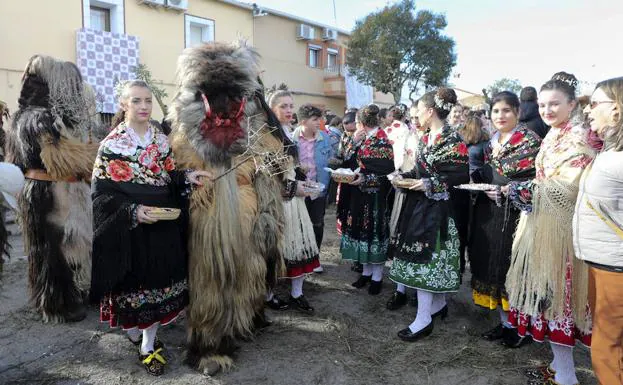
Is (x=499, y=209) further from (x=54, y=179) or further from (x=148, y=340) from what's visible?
(x=54, y=179)

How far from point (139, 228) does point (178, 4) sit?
40.1 feet

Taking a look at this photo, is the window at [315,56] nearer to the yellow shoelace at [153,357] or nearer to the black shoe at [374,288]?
the black shoe at [374,288]

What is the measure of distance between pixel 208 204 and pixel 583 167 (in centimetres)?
225

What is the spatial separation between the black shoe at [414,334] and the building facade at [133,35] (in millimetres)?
5464

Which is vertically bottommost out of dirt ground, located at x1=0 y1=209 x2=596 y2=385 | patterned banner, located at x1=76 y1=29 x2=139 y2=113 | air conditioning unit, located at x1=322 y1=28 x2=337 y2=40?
dirt ground, located at x1=0 y1=209 x2=596 y2=385

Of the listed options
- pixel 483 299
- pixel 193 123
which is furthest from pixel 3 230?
pixel 483 299

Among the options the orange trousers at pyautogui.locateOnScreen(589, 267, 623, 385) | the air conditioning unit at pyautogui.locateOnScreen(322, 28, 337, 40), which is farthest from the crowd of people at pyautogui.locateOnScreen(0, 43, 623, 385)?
the air conditioning unit at pyautogui.locateOnScreen(322, 28, 337, 40)

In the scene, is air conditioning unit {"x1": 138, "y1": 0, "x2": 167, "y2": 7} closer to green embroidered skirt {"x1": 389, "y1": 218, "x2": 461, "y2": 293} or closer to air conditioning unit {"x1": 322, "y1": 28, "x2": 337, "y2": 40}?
air conditioning unit {"x1": 322, "y1": 28, "x2": 337, "y2": 40}

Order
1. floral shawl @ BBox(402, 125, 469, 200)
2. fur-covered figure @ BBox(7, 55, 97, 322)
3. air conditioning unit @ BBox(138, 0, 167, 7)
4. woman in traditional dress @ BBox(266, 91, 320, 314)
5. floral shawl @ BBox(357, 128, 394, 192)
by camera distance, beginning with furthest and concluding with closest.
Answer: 1. air conditioning unit @ BBox(138, 0, 167, 7)
2. floral shawl @ BBox(357, 128, 394, 192)
3. woman in traditional dress @ BBox(266, 91, 320, 314)
4. fur-covered figure @ BBox(7, 55, 97, 322)
5. floral shawl @ BBox(402, 125, 469, 200)

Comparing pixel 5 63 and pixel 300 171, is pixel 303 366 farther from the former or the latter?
pixel 5 63

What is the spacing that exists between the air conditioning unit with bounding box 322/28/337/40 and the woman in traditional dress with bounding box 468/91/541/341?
17404 mm

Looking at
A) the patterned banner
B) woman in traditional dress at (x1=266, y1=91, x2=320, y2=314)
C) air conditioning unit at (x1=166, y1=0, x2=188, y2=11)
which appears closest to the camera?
woman in traditional dress at (x1=266, y1=91, x2=320, y2=314)

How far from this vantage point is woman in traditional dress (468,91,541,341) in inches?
116

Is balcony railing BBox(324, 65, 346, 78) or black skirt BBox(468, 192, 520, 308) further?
balcony railing BBox(324, 65, 346, 78)
